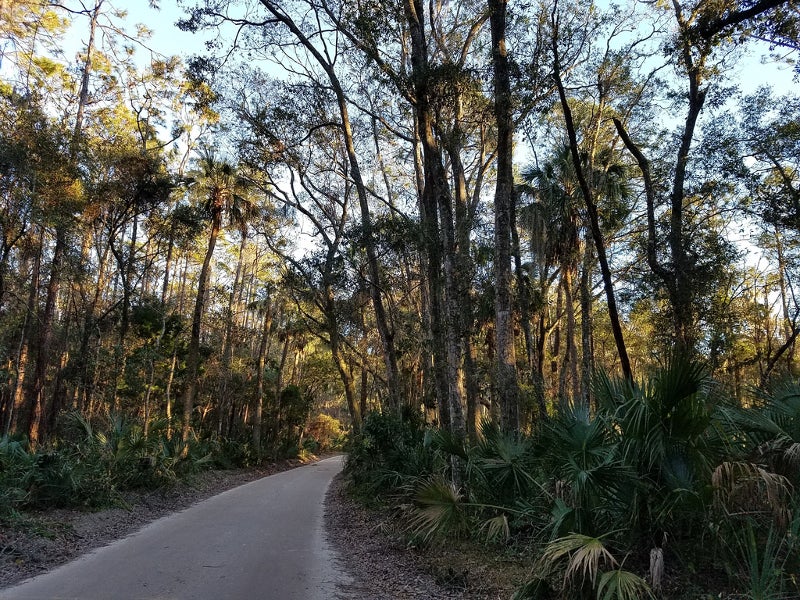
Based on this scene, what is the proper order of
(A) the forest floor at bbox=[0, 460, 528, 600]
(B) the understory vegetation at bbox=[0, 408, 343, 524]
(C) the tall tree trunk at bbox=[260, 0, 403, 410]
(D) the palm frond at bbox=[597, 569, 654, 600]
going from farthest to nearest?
(C) the tall tree trunk at bbox=[260, 0, 403, 410], (B) the understory vegetation at bbox=[0, 408, 343, 524], (A) the forest floor at bbox=[0, 460, 528, 600], (D) the palm frond at bbox=[597, 569, 654, 600]

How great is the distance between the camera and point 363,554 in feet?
28.3

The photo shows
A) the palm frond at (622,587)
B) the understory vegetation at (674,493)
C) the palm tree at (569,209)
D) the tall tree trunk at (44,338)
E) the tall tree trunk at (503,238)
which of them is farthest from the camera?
the palm tree at (569,209)

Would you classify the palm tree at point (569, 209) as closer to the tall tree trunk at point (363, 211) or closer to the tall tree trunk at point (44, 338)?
the tall tree trunk at point (363, 211)

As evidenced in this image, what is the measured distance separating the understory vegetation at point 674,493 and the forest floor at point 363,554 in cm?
122

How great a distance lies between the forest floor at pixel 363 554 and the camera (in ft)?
21.4

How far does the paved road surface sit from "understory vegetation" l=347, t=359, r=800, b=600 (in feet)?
9.99

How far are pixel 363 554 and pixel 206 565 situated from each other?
8.36 feet

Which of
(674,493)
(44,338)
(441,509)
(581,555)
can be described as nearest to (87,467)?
(44,338)

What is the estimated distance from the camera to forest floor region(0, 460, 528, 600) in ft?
21.4

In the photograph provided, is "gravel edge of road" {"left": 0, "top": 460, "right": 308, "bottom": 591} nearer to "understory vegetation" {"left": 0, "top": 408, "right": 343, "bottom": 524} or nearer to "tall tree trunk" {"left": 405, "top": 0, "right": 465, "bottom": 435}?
"understory vegetation" {"left": 0, "top": 408, "right": 343, "bottom": 524}

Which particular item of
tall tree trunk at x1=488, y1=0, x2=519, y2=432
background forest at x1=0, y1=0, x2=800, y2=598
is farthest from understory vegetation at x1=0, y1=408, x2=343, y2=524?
tall tree trunk at x1=488, y1=0, x2=519, y2=432

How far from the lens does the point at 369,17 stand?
12.5 metres

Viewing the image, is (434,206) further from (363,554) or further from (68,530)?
(68,530)

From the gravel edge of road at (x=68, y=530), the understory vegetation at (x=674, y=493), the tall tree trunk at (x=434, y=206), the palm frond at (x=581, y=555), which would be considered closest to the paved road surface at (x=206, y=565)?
the gravel edge of road at (x=68, y=530)
